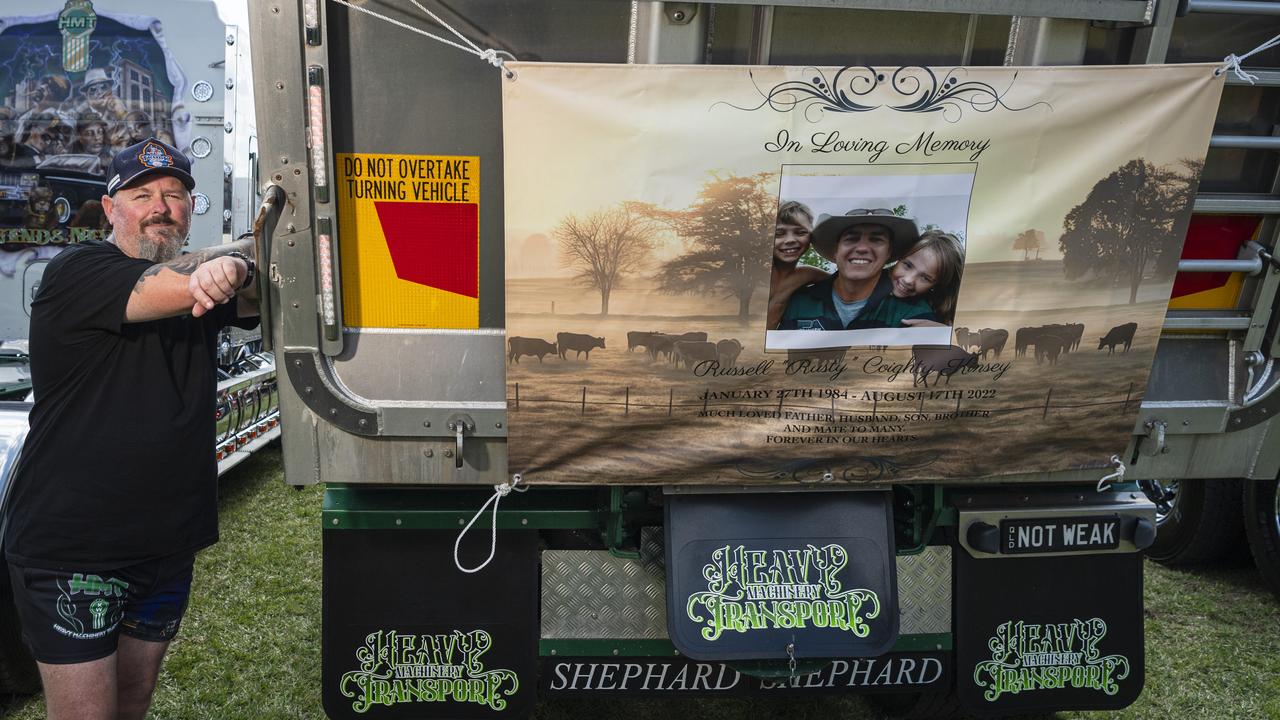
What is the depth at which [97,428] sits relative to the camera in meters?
2.42

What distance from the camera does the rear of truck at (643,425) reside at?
237cm

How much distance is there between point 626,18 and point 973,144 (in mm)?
967

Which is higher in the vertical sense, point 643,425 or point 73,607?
point 643,425

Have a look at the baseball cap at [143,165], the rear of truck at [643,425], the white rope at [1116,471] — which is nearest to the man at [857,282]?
the rear of truck at [643,425]

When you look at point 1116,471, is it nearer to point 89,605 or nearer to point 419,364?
point 419,364

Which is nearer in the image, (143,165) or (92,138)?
(143,165)

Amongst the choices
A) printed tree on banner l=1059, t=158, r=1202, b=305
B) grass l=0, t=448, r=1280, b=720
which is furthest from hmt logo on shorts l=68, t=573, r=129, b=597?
printed tree on banner l=1059, t=158, r=1202, b=305

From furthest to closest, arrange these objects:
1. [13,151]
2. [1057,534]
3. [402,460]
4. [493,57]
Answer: [13,151]
[1057,534]
[402,460]
[493,57]

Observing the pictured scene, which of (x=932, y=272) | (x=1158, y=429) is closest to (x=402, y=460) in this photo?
(x=932, y=272)

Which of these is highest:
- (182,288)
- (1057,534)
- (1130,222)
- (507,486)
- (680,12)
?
(680,12)

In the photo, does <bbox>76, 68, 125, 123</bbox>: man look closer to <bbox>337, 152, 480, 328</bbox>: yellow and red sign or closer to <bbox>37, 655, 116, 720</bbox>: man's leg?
<bbox>337, 152, 480, 328</bbox>: yellow and red sign

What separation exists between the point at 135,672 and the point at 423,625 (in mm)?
820

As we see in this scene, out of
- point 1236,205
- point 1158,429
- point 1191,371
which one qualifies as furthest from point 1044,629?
point 1236,205

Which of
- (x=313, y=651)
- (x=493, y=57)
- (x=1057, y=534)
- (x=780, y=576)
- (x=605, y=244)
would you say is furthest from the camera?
(x=313, y=651)
